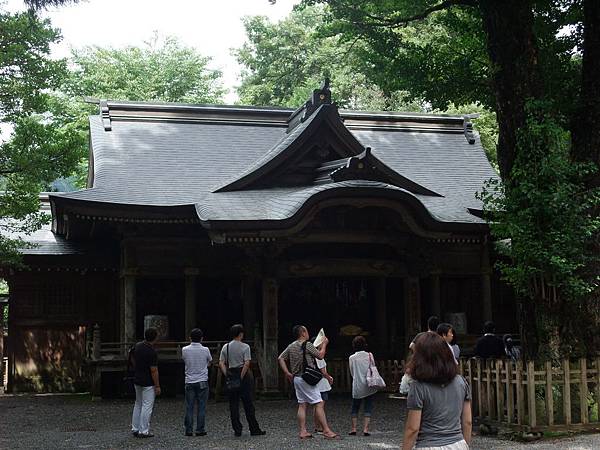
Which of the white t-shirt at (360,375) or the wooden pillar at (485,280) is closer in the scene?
the white t-shirt at (360,375)

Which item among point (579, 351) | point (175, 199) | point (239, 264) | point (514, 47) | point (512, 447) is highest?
point (514, 47)

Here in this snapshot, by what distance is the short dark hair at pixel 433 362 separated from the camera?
4.89 meters

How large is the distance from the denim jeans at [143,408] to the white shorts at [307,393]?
2.14 meters

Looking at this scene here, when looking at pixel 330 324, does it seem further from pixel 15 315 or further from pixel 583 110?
pixel 583 110

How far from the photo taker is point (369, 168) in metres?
16.5

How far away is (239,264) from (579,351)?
856 cm

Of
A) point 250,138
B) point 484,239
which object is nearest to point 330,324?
point 484,239

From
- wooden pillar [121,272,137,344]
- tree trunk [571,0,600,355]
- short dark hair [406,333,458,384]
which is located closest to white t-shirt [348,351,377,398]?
tree trunk [571,0,600,355]

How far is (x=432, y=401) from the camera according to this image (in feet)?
16.1

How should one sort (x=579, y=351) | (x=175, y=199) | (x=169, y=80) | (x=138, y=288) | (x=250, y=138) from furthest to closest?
(x=169, y=80), (x=250, y=138), (x=138, y=288), (x=175, y=199), (x=579, y=351)

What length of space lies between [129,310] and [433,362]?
12912 mm

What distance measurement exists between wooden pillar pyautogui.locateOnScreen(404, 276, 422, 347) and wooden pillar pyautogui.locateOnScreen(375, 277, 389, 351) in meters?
0.88

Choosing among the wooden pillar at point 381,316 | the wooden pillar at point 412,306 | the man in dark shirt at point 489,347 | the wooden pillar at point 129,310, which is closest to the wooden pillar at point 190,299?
the wooden pillar at point 129,310

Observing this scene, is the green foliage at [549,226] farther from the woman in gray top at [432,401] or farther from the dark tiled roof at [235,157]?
the woman in gray top at [432,401]
